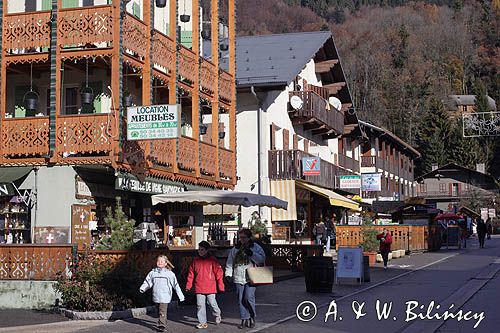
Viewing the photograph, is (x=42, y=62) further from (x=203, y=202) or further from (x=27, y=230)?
(x=203, y=202)

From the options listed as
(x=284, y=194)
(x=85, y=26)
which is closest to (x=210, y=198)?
(x=85, y=26)

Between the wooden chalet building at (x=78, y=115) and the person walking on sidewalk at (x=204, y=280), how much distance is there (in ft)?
24.1

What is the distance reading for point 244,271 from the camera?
46.0ft

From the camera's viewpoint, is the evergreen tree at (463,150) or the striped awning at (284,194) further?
the evergreen tree at (463,150)

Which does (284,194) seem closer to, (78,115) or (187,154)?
(187,154)

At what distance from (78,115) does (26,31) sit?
9.56ft

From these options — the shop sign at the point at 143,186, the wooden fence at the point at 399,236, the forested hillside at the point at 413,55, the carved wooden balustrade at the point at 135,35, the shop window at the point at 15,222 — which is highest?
the forested hillside at the point at 413,55

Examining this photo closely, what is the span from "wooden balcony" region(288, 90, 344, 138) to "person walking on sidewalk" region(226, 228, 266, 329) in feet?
81.7

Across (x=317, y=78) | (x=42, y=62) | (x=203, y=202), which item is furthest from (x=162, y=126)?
(x=317, y=78)

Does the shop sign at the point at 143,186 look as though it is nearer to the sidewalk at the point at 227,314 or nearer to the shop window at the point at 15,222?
the shop window at the point at 15,222

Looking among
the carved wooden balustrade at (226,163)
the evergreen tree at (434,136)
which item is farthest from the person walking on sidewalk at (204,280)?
the evergreen tree at (434,136)

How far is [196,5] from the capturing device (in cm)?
2747

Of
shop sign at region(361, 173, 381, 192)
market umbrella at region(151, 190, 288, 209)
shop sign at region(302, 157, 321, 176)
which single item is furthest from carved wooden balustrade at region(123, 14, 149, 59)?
shop sign at region(361, 173, 381, 192)

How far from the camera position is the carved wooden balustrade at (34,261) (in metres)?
17.0
